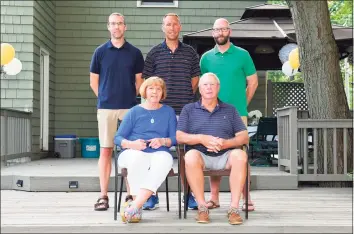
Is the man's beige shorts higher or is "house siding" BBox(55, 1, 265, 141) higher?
"house siding" BBox(55, 1, 265, 141)

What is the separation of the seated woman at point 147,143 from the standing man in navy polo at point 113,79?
44 centimetres

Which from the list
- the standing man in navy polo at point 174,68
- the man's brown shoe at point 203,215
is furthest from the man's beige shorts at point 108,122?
the man's brown shoe at point 203,215

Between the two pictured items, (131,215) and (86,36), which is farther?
(86,36)

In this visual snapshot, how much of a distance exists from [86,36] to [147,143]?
22.7ft

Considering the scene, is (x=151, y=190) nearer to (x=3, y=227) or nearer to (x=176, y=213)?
(x=176, y=213)

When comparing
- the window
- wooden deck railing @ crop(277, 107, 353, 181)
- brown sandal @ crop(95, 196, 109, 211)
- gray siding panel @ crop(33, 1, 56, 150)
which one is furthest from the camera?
the window

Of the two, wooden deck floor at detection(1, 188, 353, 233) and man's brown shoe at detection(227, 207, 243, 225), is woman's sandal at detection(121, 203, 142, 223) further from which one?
man's brown shoe at detection(227, 207, 243, 225)

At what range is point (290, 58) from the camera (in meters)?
9.00

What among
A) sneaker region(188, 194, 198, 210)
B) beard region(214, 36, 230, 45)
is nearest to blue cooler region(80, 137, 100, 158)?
sneaker region(188, 194, 198, 210)

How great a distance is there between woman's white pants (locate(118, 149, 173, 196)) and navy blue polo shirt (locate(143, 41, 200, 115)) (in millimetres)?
704

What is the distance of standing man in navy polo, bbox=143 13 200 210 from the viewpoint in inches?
204

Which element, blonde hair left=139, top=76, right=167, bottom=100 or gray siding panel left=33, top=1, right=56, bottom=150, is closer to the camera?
blonde hair left=139, top=76, right=167, bottom=100

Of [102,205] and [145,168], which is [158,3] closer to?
[102,205]

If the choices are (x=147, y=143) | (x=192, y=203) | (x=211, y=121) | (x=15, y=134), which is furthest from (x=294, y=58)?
(x=147, y=143)
